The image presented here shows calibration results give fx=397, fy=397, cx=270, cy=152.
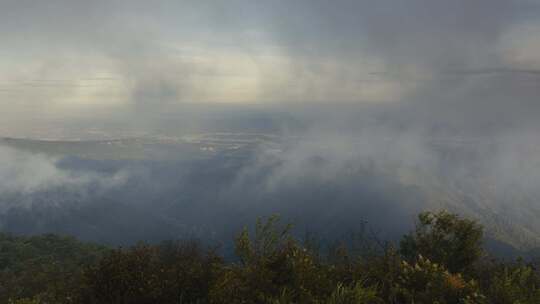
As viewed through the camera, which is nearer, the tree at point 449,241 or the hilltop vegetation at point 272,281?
the hilltop vegetation at point 272,281

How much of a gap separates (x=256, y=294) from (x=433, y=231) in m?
17.4

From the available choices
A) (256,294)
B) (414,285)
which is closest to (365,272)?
(414,285)

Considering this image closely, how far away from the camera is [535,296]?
1157 centimetres

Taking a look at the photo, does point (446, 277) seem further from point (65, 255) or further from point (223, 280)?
point (65, 255)

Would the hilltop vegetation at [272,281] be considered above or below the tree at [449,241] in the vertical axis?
above

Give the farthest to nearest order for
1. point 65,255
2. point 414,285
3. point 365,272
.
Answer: point 65,255, point 365,272, point 414,285

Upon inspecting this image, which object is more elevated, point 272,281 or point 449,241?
point 272,281

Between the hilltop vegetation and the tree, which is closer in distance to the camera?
the hilltop vegetation

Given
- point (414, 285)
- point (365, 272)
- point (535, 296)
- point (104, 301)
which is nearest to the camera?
point (535, 296)

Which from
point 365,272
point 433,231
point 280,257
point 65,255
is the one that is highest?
point 280,257

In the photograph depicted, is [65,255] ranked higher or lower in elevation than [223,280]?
lower

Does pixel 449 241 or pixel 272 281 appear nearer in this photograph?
pixel 272 281

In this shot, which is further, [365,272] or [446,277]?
[365,272]

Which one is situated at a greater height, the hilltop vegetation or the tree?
the hilltop vegetation
